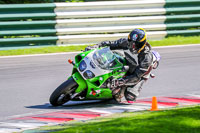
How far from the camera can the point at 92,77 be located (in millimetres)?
7742

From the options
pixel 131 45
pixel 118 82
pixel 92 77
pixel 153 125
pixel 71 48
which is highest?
pixel 71 48

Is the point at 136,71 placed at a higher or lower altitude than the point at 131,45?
lower

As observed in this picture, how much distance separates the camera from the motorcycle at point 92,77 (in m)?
7.68

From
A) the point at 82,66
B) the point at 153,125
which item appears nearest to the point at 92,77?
the point at 82,66

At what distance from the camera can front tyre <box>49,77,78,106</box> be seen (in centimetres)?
759

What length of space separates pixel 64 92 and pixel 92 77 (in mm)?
565

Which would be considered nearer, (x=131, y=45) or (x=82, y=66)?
(x=82, y=66)

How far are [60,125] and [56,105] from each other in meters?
1.43

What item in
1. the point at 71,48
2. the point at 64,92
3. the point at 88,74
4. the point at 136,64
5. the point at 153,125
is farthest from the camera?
the point at 71,48

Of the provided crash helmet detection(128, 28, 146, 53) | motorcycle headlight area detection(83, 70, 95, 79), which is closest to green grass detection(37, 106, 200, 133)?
motorcycle headlight area detection(83, 70, 95, 79)

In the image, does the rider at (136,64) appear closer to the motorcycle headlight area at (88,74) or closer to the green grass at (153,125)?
the motorcycle headlight area at (88,74)

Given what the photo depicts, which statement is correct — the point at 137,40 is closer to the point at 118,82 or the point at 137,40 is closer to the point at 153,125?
the point at 118,82

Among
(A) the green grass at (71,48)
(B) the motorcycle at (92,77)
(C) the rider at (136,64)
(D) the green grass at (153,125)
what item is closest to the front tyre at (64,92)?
(B) the motorcycle at (92,77)

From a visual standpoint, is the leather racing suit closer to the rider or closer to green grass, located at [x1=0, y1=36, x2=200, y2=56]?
the rider
